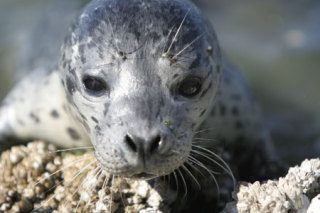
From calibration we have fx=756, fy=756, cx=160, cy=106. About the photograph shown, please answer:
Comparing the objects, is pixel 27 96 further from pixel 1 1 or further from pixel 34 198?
pixel 1 1

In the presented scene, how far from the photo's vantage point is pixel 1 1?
8867mm

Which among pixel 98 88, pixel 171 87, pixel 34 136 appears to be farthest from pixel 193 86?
pixel 34 136

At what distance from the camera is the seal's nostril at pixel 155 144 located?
137 inches

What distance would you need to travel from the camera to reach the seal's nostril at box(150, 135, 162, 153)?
347 centimetres

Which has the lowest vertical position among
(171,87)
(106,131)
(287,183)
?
(287,183)

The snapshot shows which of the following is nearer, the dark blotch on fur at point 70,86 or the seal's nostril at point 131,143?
the seal's nostril at point 131,143

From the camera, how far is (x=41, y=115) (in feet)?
16.6

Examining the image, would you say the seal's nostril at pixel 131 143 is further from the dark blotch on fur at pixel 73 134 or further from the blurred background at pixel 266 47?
the blurred background at pixel 266 47

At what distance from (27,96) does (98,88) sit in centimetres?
155

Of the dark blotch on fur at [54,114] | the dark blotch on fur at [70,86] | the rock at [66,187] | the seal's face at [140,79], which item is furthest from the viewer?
the dark blotch on fur at [54,114]

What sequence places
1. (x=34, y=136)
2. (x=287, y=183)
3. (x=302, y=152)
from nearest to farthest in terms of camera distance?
1. (x=287, y=183)
2. (x=34, y=136)
3. (x=302, y=152)

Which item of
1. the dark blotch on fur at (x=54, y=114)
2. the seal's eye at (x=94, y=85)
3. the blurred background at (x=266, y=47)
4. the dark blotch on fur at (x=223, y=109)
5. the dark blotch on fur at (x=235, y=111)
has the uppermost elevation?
the blurred background at (x=266, y=47)

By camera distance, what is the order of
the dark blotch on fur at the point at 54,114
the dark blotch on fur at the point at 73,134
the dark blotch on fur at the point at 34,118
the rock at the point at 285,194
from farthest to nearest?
the dark blotch on fur at the point at 34,118, the dark blotch on fur at the point at 54,114, the dark blotch on fur at the point at 73,134, the rock at the point at 285,194

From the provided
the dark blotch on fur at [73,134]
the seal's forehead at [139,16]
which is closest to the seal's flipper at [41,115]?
the dark blotch on fur at [73,134]
